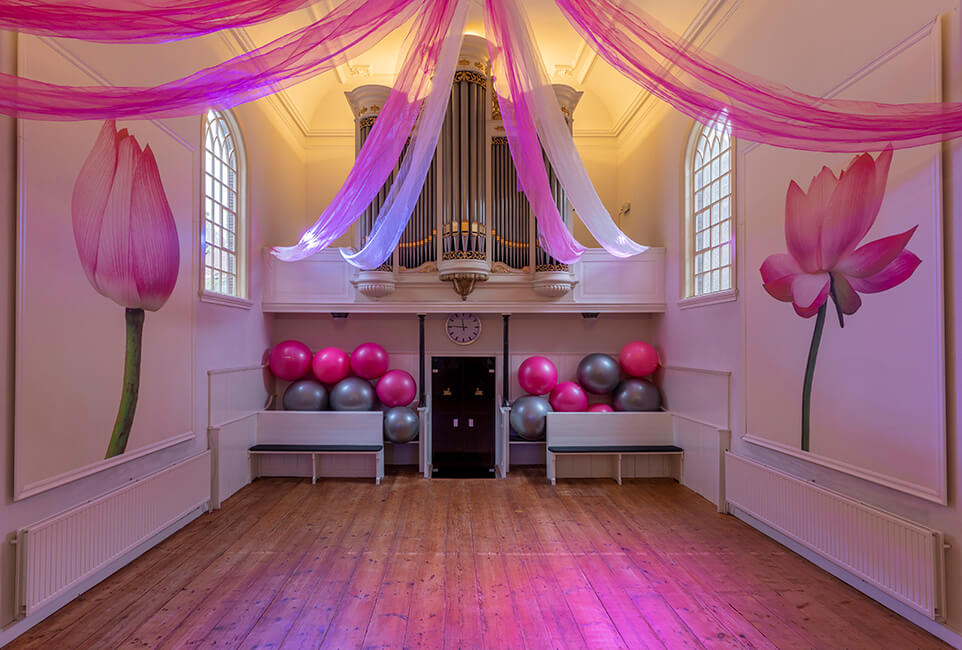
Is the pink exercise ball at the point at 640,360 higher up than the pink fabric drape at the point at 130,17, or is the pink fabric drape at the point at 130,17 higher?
the pink fabric drape at the point at 130,17

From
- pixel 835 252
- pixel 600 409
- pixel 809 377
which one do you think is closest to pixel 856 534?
pixel 809 377

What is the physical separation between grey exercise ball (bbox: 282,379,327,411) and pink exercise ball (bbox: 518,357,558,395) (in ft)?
7.73

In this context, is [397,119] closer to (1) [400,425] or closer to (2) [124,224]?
(2) [124,224]

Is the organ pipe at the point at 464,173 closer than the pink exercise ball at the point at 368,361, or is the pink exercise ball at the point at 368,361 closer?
the organ pipe at the point at 464,173

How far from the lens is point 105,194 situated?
3.32 meters

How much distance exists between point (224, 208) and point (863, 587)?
19.7ft

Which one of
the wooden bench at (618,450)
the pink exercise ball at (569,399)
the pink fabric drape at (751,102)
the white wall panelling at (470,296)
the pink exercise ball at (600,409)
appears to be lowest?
the wooden bench at (618,450)

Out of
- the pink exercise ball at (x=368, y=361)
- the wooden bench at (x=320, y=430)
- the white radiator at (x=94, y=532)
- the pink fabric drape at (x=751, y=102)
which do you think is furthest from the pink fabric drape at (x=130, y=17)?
the wooden bench at (x=320, y=430)

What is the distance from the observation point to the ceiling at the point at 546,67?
509 cm

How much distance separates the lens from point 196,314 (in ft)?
14.7

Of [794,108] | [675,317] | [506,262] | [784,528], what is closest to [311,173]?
[506,262]

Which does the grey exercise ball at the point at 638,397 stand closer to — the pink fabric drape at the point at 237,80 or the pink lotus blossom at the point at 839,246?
the pink lotus blossom at the point at 839,246

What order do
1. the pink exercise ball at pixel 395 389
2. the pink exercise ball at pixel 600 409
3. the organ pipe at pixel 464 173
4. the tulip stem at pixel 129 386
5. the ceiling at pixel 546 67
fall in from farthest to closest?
the pink exercise ball at pixel 600 409 < the pink exercise ball at pixel 395 389 < the organ pipe at pixel 464 173 < the ceiling at pixel 546 67 < the tulip stem at pixel 129 386

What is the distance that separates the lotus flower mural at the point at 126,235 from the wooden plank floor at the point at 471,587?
107 cm
